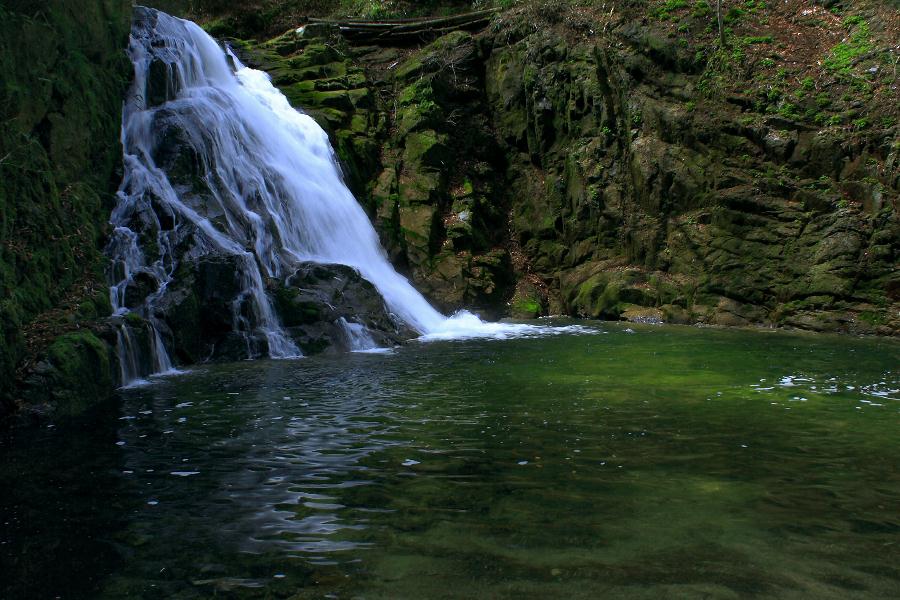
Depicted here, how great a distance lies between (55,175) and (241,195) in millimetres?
4478

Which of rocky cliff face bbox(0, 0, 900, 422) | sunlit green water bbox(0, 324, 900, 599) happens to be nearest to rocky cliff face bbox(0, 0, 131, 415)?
rocky cliff face bbox(0, 0, 900, 422)

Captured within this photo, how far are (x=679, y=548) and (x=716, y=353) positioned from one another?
333 inches

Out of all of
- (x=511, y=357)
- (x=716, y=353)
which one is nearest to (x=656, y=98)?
(x=716, y=353)

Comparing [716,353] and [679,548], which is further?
[716,353]

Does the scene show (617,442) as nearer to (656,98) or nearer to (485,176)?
(656,98)

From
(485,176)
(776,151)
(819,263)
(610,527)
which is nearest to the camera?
(610,527)

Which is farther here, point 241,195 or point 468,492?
point 241,195

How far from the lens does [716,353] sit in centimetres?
1145

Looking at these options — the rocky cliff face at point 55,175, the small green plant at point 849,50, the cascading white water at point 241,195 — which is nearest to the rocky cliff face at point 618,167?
the small green plant at point 849,50

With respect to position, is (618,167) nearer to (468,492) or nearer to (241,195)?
(241,195)

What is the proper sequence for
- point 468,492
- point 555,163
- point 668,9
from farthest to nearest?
point 555,163
point 668,9
point 468,492

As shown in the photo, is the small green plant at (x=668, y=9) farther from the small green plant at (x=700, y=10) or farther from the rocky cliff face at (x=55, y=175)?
the rocky cliff face at (x=55, y=175)

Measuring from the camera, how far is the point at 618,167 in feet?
62.6

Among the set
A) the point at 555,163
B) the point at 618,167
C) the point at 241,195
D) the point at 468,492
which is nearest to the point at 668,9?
the point at 618,167
